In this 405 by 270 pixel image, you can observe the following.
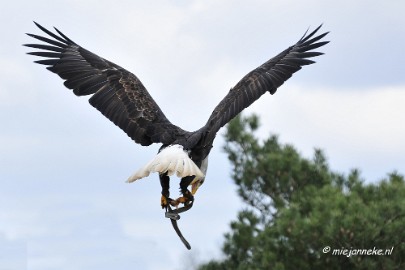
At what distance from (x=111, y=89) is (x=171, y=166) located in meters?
1.52

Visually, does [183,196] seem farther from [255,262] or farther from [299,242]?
[255,262]

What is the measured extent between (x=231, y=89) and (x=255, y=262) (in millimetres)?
4915

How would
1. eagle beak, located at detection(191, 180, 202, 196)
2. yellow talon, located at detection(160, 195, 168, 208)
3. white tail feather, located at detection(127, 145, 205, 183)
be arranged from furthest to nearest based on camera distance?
eagle beak, located at detection(191, 180, 202, 196) < yellow talon, located at detection(160, 195, 168, 208) < white tail feather, located at detection(127, 145, 205, 183)

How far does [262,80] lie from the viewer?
12.2 m

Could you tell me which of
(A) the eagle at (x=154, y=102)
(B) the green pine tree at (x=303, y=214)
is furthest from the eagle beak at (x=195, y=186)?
(B) the green pine tree at (x=303, y=214)

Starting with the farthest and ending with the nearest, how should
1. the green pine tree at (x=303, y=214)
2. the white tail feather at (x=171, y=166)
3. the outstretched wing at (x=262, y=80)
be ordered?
the green pine tree at (x=303, y=214) < the outstretched wing at (x=262, y=80) < the white tail feather at (x=171, y=166)

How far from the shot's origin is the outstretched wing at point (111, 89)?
11.6 metres

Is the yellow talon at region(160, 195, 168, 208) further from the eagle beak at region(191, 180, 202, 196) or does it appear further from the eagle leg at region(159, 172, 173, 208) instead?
the eagle beak at region(191, 180, 202, 196)

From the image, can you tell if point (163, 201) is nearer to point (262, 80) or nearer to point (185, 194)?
point (185, 194)

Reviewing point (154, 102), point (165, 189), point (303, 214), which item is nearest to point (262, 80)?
point (154, 102)

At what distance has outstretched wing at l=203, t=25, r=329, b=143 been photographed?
11484mm

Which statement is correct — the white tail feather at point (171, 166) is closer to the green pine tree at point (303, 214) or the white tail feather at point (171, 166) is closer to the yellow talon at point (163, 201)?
the yellow talon at point (163, 201)

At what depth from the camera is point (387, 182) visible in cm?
1590

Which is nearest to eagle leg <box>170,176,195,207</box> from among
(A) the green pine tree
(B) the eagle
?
(B) the eagle
